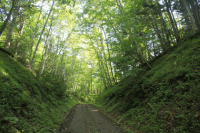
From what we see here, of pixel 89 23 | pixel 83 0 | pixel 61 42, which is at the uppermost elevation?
pixel 83 0

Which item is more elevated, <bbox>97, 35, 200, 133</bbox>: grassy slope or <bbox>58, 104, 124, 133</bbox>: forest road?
<bbox>97, 35, 200, 133</bbox>: grassy slope

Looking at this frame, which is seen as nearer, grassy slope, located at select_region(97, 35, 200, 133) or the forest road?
grassy slope, located at select_region(97, 35, 200, 133)

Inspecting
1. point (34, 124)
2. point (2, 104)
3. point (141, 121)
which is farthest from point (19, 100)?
point (141, 121)

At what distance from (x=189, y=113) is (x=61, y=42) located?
1746 centimetres

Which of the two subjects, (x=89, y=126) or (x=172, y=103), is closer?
(x=172, y=103)

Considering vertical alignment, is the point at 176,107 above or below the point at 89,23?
below

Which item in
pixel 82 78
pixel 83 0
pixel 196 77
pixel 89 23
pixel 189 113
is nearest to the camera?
pixel 189 113

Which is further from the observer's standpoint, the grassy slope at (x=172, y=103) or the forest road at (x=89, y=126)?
the forest road at (x=89, y=126)

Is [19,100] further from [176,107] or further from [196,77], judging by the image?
[196,77]

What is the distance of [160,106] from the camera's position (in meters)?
5.30

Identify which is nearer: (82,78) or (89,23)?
(89,23)

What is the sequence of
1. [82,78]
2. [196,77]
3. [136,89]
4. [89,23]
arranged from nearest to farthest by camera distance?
[196,77] → [136,89] → [89,23] → [82,78]

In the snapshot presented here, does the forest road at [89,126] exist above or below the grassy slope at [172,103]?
below

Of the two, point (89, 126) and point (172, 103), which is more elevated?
point (172, 103)
